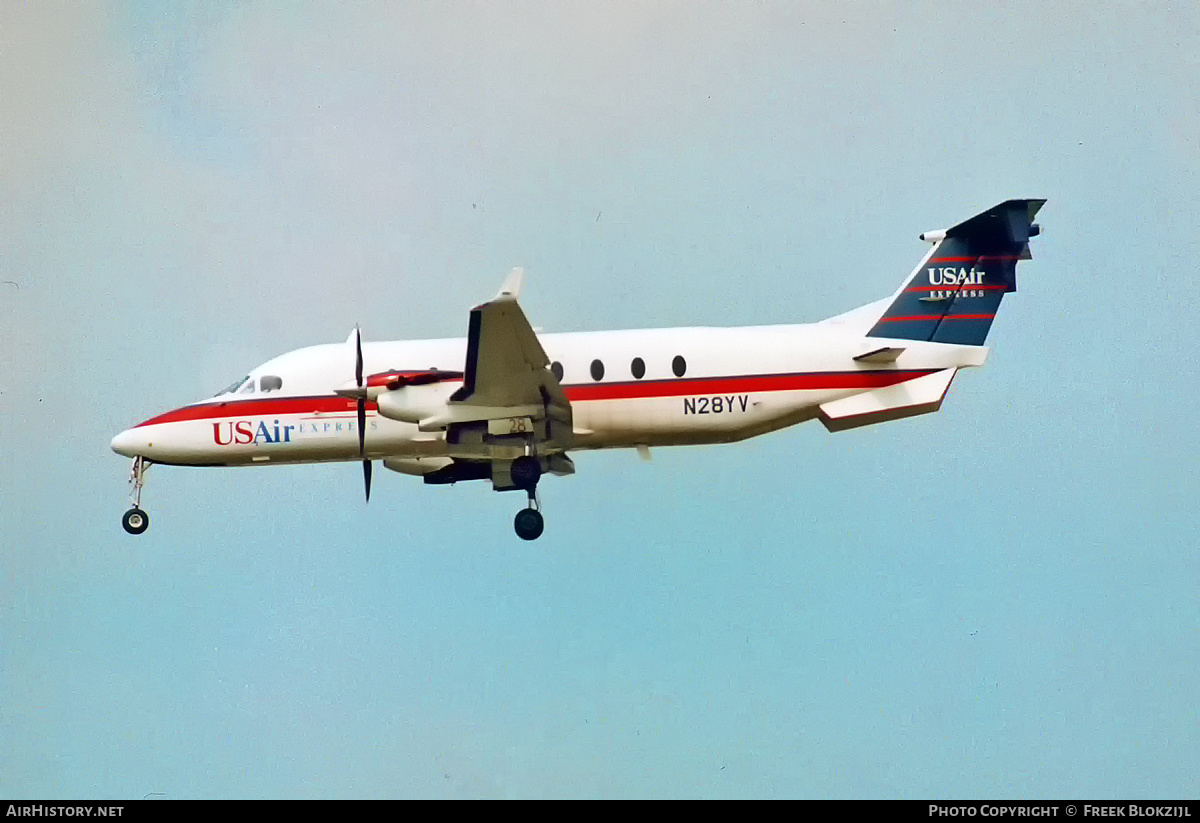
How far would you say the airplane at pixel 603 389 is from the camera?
3278 cm

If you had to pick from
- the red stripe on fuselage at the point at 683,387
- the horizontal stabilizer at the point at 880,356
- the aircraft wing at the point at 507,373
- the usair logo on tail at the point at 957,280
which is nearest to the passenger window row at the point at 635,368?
the red stripe on fuselage at the point at 683,387

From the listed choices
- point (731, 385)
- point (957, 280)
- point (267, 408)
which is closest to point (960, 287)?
point (957, 280)

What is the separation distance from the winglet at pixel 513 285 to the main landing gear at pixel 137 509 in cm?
1004

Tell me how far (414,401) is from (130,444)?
7130 millimetres

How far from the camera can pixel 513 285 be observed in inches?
1198

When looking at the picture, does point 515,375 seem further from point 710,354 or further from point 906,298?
point 906,298

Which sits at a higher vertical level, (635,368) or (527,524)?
(635,368)

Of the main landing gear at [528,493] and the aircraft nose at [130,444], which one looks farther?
the aircraft nose at [130,444]


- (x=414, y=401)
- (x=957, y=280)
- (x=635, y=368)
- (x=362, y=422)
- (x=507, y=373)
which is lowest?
(x=362, y=422)

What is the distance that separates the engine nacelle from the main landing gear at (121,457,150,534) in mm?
6479

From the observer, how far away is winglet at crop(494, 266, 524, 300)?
30.2 metres

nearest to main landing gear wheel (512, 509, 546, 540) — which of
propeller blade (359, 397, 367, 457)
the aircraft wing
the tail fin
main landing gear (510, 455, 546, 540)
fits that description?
main landing gear (510, 455, 546, 540)

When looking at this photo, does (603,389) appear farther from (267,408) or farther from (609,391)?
(267,408)

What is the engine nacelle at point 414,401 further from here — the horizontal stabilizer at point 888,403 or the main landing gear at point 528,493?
the horizontal stabilizer at point 888,403
